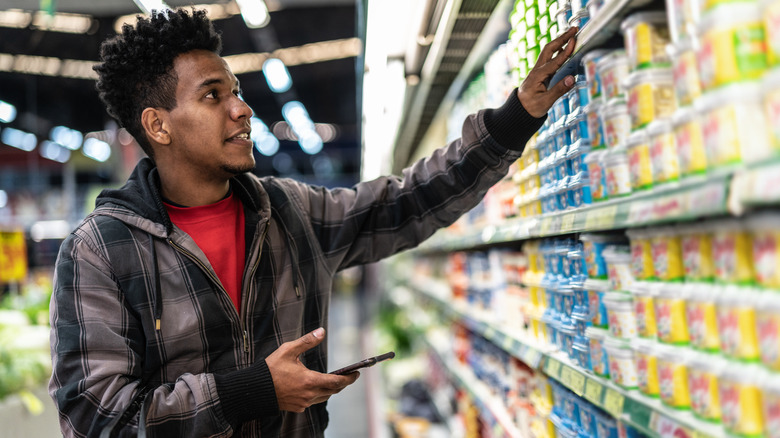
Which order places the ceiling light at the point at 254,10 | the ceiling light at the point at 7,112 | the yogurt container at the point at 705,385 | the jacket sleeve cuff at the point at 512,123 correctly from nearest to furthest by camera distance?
1. the yogurt container at the point at 705,385
2. the jacket sleeve cuff at the point at 512,123
3. the ceiling light at the point at 254,10
4. the ceiling light at the point at 7,112

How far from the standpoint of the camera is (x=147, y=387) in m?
1.62

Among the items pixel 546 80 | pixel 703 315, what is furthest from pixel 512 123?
pixel 703 315

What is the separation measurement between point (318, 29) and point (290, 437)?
6.27 meters

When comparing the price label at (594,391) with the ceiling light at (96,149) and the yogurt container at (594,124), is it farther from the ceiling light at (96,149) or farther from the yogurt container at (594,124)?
the ceiling light at (96,149)

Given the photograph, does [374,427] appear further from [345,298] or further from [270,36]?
[345,298]

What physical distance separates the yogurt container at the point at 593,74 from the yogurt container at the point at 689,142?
42 centimetres

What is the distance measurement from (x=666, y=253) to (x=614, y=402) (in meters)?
0.38

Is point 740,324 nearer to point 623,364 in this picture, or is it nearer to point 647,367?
point 647,367

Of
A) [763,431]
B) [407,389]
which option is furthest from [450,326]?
[763,431]

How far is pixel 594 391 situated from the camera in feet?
4.83

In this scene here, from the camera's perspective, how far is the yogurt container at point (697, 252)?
40.3 inches

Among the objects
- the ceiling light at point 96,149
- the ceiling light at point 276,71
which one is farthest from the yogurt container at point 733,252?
the ceiling light at point 96,149

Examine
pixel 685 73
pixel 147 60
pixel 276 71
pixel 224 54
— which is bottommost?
pixel 685 73

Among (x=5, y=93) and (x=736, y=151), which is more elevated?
(x=5, y=93)
